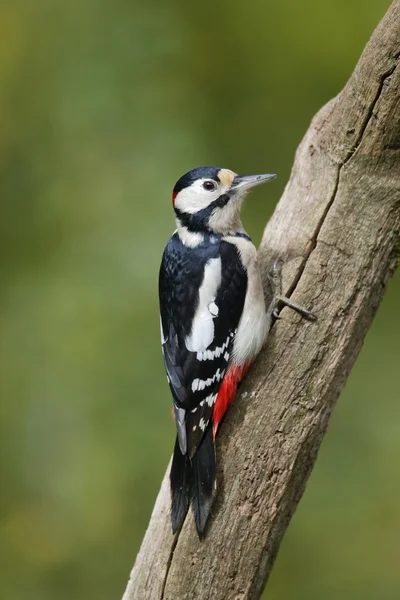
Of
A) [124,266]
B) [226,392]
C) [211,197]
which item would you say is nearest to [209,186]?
[211,197]

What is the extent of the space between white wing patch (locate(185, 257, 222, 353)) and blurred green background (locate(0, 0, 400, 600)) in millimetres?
1804

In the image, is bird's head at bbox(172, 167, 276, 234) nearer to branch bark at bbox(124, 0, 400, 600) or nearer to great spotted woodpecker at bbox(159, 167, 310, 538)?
great spotted woodpecker at bbox(159, 167, 310, 538)

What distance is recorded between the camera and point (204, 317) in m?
2.60

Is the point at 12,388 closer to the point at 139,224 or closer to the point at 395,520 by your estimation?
the point at 139,224

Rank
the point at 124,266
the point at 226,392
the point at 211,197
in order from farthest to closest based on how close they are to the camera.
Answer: the point at 124,266
the point at 211,197
the point at 226,392

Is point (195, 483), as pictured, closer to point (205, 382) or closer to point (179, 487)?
point (179, 487)

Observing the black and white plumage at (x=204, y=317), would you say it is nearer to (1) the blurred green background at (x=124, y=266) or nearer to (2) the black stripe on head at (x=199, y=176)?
(2) the black stripe on head at (x=199, y=176)

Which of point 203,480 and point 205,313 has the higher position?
point 205,313

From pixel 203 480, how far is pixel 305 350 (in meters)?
0.51

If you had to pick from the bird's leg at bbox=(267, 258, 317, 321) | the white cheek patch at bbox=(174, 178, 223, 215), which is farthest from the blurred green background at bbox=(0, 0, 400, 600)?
the bird's leg at bbox=(267, 258, 317, 321)

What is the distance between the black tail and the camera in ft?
7.82

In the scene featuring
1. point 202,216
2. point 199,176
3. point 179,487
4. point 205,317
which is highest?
point 199,176

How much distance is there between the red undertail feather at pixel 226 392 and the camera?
8.18 feet

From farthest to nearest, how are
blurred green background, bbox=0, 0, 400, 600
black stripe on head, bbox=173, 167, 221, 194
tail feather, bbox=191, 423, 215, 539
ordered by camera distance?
1. blurred green background, bbox=0, 0, 400, 600
2. black stripe on head, bbox=173, 167, 221, 194
3. tail feather, bbox=191, 423, 215, 539
